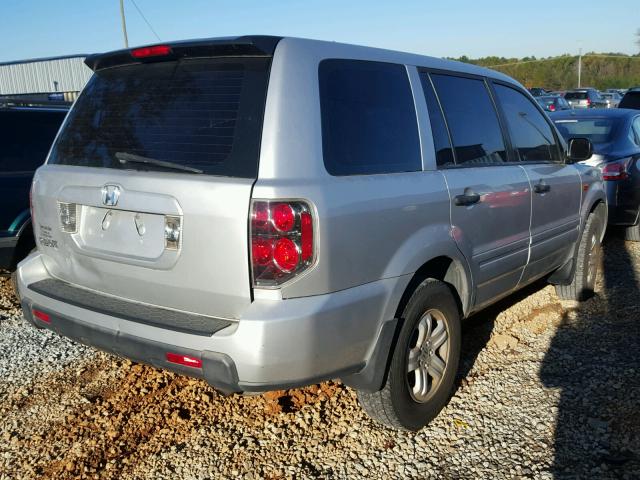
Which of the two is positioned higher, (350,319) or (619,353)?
(350,319)

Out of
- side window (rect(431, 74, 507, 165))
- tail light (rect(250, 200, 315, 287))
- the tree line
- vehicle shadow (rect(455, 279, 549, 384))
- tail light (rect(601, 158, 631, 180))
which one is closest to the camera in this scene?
tail light (rect(250, 200, 315, 287))

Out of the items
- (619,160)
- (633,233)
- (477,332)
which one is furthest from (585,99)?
(477,332)

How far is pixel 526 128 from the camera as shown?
174 inches

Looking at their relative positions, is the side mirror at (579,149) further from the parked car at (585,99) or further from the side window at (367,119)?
the parked car at (585,99)

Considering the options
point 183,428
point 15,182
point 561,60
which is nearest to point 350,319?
point 183,428

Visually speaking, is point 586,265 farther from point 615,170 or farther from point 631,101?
point 631,101

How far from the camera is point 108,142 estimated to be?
9.70 feet

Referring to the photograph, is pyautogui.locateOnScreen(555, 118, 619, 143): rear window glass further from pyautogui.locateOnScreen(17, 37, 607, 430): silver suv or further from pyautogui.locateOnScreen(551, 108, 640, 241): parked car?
pyautogui.locateOnScreen(17, 37, 607, 430): silver suv

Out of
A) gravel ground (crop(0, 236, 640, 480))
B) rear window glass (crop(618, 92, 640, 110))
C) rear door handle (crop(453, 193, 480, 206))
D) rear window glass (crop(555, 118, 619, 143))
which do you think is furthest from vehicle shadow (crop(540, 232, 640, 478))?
rear window glass (crop(618, 92, 640, 110))

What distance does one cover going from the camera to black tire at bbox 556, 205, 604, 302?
5.18m

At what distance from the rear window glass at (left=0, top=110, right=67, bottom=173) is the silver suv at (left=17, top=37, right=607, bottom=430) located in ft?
7.13

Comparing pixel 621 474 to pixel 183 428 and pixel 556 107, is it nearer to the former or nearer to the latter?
pixel 183 428

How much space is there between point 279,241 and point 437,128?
4.48ft

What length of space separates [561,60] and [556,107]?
56.1m
